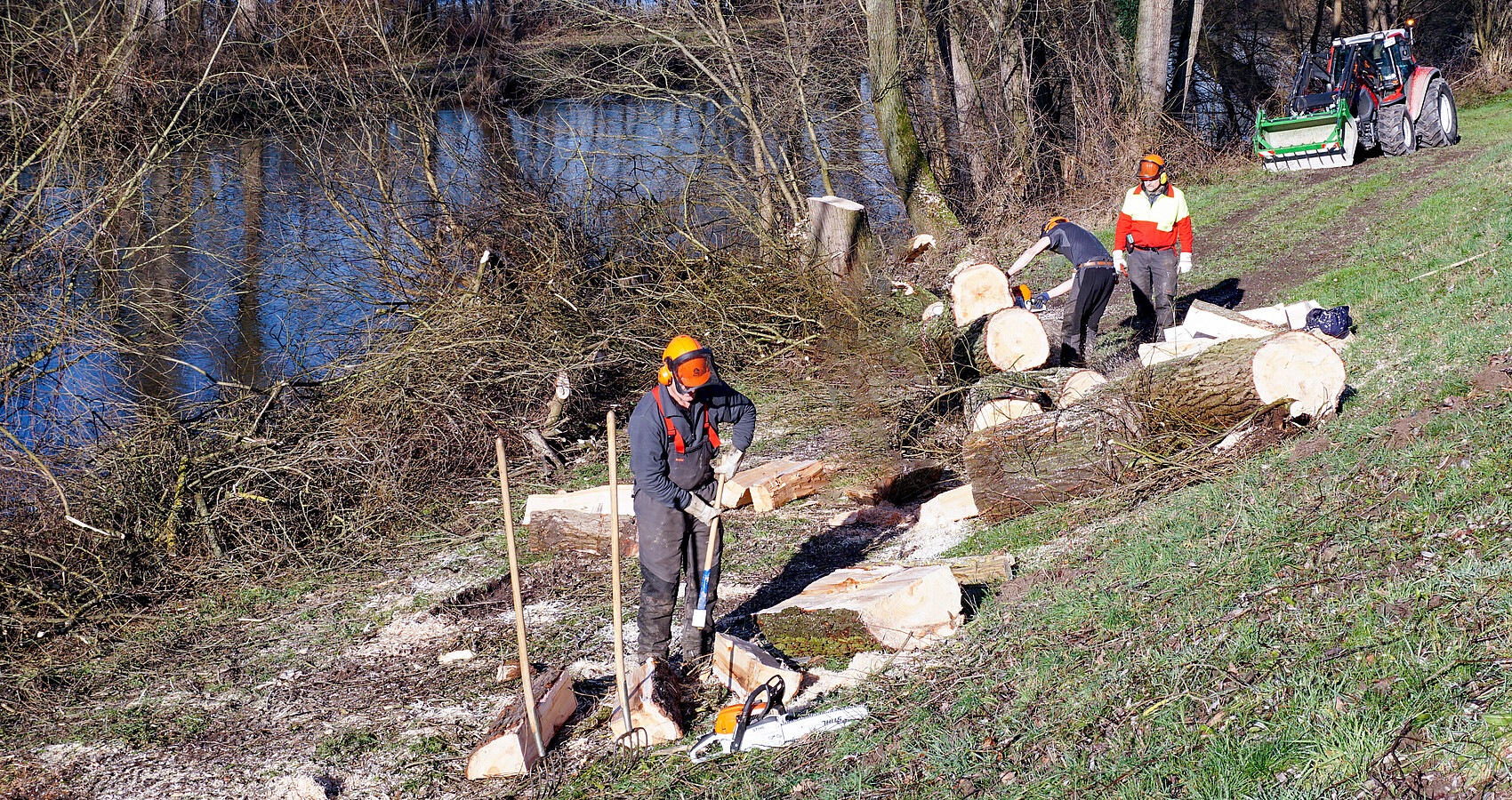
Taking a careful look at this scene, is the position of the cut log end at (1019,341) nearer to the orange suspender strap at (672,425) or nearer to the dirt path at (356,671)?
the dirt path at (356,671)

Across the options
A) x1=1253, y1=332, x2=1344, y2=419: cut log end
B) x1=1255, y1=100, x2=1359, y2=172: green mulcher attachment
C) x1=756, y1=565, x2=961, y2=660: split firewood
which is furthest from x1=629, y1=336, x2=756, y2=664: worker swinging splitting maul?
x1=1255, y1=100, x2=1359, y2=172: green mulcher attachment

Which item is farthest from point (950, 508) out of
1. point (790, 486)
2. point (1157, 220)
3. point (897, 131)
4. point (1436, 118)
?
point (1436, 118)

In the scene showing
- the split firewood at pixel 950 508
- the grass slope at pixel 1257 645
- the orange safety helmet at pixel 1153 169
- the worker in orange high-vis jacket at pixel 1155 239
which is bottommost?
the split firewood at pixel 950 508

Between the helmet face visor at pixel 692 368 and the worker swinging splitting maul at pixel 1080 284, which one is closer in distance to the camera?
the helmet face visor at pixel 692 368

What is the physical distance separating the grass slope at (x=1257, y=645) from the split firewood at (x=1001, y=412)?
35.2 inches

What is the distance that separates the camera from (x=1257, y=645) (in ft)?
12.8

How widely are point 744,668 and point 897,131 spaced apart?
35.8 ft

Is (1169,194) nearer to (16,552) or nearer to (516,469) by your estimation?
(516,469)

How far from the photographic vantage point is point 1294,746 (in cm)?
334

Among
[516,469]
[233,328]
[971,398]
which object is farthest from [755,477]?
[233,328]

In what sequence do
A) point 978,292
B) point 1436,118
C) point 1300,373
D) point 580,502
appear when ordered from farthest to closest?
point 1436,118, point 978,292, point 580,502, point 1300,373

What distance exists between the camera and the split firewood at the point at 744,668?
5090 mm

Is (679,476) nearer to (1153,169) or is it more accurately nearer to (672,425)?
(672,425)

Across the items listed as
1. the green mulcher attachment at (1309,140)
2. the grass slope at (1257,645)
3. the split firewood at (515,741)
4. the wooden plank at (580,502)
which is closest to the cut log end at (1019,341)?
the grass slope at (1257,645)
